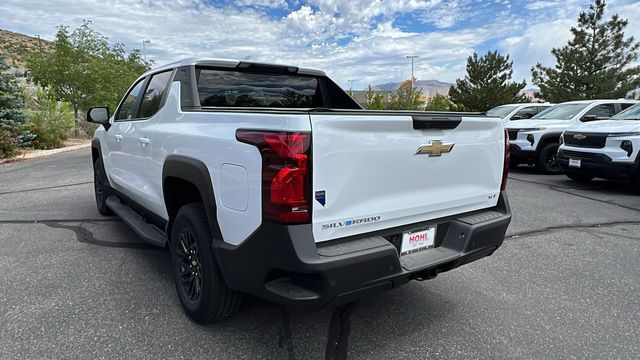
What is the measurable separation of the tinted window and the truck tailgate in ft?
5.42

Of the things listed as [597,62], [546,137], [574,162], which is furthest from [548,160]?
[597,62]

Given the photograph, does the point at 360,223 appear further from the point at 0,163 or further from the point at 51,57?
the point at 51,57

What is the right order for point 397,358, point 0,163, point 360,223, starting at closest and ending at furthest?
1. point 360,223
2. point 397,358
3. point 0,163

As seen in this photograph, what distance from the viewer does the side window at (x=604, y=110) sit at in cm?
1016

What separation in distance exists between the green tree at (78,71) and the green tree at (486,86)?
2829 cm

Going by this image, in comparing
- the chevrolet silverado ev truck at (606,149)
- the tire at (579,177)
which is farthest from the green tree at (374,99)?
the chevrolet silverado ev truck at (606,149)

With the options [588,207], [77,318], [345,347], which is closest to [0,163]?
[77,318]

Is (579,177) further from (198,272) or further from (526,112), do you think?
(198,272)

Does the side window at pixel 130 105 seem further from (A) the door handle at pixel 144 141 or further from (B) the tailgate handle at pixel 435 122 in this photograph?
(B) the tailgate handle at pixel 435 122

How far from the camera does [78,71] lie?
59.8 ft

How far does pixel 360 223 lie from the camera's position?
2.32 meters

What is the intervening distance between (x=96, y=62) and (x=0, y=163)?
9242mm

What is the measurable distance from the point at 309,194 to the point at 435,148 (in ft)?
3.10

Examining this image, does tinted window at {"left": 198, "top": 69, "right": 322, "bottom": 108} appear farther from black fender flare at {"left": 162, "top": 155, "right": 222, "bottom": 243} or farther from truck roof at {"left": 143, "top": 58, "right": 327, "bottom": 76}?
black fender flare at {"left": 162, "top": 155, "right": 222, "bottom": 243}
